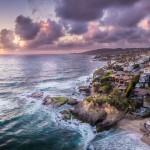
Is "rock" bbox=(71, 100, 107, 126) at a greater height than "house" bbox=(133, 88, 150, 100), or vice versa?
"house" bbox=(133, 88, 150, 100)

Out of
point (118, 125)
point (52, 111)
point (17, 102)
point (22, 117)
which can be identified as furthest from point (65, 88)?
point (118, 125)

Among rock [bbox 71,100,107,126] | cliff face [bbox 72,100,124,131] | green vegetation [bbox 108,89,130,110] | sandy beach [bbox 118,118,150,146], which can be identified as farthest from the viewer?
green vegetation [bbox 108,89,130,110]

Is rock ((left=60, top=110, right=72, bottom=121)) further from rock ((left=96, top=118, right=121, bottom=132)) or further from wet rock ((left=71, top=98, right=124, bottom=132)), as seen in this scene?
rock ((left=96, top=118, right=121, bottom=132))

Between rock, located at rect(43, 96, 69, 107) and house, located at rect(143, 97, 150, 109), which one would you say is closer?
house, located at rect(143, 97, 150, 109)

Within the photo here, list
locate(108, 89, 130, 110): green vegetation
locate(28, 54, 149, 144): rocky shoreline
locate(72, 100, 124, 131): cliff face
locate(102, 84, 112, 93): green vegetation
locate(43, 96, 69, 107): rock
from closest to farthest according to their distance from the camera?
locate(72, 100, 124, 131): cliff face < locate(28, 54, 149, 144): rocky shoreline < locate(108, 89, 130, 110): green vegetation < locate(43, 96, 69, 107): rock < locate(102, 84, 112, 93): green vegetation

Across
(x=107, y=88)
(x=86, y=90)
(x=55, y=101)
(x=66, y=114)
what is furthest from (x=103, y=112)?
(x=86, y=90)

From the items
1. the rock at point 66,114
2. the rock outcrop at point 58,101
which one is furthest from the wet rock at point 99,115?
the rock outcrop at point 58,101

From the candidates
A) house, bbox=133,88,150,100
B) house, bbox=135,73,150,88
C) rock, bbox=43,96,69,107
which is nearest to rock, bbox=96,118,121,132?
house, bbox=133,88,150,100

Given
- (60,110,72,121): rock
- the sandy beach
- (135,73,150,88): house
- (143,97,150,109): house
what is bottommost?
the sandy beach

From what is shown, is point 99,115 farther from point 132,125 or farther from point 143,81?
point 143,81
